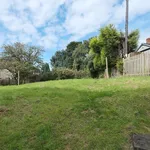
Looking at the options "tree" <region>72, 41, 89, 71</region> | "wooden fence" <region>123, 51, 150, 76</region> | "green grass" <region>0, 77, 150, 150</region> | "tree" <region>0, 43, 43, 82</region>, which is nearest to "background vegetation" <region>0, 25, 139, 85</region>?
"tree" <region>0, 43, 43, 82</region>

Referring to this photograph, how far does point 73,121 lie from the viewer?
4395 millimetres

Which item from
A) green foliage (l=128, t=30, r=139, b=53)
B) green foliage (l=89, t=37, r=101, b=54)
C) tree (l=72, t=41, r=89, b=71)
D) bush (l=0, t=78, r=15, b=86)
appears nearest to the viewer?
bush (l=0, t=78, r=15, b=86)

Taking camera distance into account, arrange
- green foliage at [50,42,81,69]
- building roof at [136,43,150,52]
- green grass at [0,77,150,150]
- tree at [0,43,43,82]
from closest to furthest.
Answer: green grass at [0,77,150,150] → building roof at [136,43,150,52] → tree at [0,43,43,82] → green foliage at [50,42,81,69]

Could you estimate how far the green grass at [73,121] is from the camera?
12.1ft

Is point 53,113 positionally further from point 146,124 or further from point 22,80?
point 22,80

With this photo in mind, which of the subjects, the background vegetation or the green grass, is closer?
the green grass

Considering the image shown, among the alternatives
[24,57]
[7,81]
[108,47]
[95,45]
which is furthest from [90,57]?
[7,81]

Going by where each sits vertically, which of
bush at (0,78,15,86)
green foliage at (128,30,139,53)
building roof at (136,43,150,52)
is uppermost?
green foliage at (128,30,139,53)

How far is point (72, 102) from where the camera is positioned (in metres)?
5.47

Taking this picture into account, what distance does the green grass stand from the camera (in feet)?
12.1

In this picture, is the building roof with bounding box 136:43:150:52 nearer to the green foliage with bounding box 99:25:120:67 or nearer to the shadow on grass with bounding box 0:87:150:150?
the green foliage with bounding box 99:25:120:67

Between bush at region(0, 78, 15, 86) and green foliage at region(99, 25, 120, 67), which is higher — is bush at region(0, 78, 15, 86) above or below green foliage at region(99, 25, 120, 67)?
below

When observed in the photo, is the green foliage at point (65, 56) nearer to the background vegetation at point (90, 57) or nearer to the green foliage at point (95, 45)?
the background vegetation at point (90, 57)

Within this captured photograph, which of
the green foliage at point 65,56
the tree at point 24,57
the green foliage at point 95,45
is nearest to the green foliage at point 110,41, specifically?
the green foliage at point 95,45
